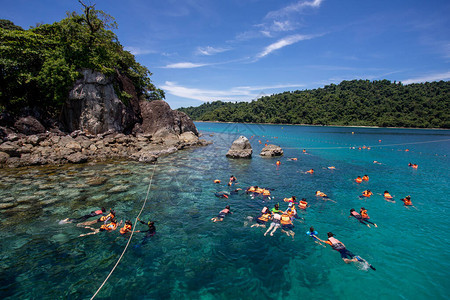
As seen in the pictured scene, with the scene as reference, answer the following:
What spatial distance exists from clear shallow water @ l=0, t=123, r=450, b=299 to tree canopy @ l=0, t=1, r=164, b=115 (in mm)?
16445

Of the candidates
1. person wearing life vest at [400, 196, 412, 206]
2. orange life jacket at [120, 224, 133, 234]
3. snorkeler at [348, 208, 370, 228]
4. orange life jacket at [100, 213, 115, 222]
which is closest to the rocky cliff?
orange life jacket at [100, 213, 115, 222]

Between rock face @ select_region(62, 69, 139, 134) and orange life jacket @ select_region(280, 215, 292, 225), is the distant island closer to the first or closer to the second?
rock face @ select_region(62, 69, 139, 134)

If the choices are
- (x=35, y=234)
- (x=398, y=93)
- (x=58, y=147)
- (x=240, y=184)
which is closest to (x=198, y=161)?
(x=240, y=184)

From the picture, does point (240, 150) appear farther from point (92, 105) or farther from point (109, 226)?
point (92, 105)

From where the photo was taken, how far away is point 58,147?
2905 cm

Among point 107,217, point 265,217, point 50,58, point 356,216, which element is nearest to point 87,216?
point 107,217

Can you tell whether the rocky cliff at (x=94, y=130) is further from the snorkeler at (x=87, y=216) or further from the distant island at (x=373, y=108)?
the distant island at (x=373, y=108)

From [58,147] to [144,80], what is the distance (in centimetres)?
2995

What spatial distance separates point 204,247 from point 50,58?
125 ft

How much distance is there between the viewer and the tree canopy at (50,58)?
28953mm

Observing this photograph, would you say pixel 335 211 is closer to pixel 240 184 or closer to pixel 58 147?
pixel 240 184

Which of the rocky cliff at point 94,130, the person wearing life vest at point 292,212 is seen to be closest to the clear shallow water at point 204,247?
the person wearing life vest at point 292,212

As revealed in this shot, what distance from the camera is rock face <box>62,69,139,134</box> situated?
3447 cm

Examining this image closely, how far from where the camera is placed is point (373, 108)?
155 meters
